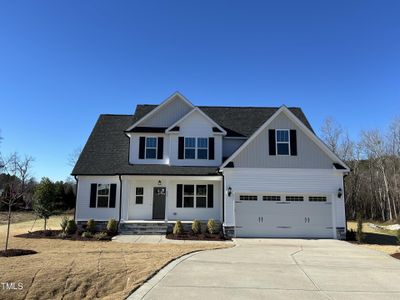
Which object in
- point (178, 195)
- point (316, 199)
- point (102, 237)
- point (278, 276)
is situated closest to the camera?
point (278, 276)

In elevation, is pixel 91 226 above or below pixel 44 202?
below

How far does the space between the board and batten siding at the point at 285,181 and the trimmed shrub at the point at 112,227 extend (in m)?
6.36

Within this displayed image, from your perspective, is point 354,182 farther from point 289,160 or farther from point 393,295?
point 393,295

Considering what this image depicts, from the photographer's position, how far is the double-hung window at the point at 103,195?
20.8m

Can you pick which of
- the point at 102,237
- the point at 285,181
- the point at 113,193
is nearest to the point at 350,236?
the point at 285,181

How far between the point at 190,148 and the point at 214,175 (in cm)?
280

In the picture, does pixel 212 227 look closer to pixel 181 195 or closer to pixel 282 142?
pixel 181 195

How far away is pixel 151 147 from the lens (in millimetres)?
22219

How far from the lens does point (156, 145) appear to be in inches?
875

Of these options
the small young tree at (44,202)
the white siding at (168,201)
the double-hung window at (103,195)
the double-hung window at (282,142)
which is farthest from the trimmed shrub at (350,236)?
the small young tree at (44,202)

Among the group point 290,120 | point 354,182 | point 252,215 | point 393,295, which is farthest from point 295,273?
point 354,182

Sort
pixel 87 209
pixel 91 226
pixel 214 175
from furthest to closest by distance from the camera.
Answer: pixel 87 209 → pixel 214 175 → pixel 91 226

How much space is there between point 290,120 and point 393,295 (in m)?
13.3

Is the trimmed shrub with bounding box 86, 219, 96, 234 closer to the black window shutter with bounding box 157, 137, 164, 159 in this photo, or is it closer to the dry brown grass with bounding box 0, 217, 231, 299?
the black window shutter with bounding box 157, 137, 164, 159
